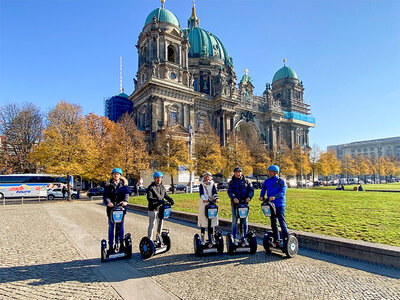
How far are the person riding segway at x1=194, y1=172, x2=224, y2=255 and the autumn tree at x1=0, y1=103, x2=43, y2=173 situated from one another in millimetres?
40035

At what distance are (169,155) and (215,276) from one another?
2958 centimetres

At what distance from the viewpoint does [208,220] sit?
6.49m

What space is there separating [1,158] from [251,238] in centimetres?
4290

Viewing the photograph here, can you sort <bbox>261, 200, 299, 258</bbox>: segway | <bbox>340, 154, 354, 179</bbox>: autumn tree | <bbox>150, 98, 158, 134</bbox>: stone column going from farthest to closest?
<bbox>340, 154, 354, 179</bbox>: autumn tree < <bbox>150, 98, 158, 134</bbox>: stone column < <bbox>261, 200, 299, 258</bbox>: segway

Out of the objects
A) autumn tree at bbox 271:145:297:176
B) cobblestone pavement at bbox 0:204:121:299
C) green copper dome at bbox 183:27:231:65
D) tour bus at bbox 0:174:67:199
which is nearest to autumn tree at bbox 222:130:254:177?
autumn tree at bbox 271:145:297:176

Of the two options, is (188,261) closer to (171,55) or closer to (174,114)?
(174,114)

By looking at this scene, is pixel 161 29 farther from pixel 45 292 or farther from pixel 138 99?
pixel 45 292

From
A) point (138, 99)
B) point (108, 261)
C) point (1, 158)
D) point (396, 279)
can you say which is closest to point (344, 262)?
point (396, 279)

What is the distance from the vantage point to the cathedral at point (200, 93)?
45781 mm

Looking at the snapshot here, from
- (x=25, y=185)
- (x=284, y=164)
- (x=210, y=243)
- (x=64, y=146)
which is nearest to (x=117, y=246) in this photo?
(x=210, y=243)

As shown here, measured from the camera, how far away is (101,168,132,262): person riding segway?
240 inches

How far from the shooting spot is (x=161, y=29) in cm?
4794

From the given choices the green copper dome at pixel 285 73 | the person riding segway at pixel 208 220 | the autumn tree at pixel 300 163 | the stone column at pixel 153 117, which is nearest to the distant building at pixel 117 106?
the stone column at pixel 153 117

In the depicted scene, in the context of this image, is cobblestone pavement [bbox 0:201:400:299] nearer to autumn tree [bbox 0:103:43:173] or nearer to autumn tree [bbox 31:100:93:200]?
autumn tree [bbox 31:100:93:200]
